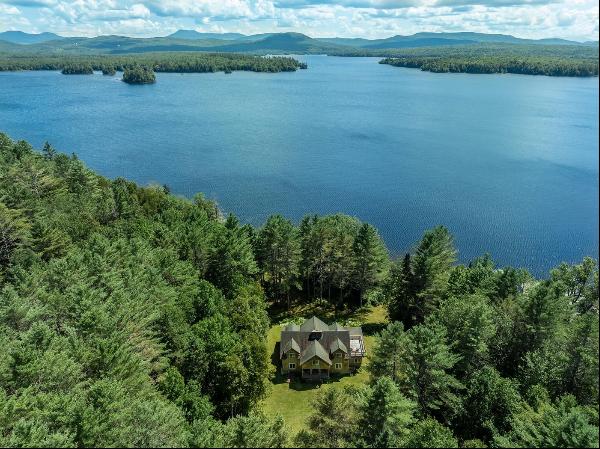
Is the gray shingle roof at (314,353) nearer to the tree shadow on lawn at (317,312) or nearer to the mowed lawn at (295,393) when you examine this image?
the mowed lawn at (295,393)

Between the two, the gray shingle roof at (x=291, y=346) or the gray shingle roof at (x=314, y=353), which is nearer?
the gray shingle roof at (x=314, y=353)

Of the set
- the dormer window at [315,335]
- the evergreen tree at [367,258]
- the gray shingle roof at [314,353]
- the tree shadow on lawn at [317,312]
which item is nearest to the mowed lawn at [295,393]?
the gray shingle roof at [314,353]

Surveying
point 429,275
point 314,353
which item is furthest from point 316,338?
point 429,275

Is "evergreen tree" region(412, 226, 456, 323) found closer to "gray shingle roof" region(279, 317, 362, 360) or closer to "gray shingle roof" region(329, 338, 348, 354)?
"gray shingle roof" region(279, 317, 362, 360)

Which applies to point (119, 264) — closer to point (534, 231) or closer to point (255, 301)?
point (255, 301)

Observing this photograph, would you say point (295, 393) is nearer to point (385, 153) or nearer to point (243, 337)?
point (243, 337)

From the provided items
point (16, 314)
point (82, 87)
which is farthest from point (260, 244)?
point (82, 87)
